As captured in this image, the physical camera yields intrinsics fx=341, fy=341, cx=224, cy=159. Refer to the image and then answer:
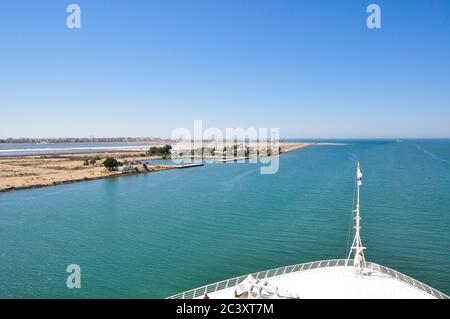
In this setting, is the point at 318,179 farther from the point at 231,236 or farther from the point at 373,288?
the point at 373,288

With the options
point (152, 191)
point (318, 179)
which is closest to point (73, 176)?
point (152, 191)

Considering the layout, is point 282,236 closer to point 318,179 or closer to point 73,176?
point 318,179

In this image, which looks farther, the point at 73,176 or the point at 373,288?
the point at 73,176

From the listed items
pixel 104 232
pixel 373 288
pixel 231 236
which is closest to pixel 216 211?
pixel 231 236
